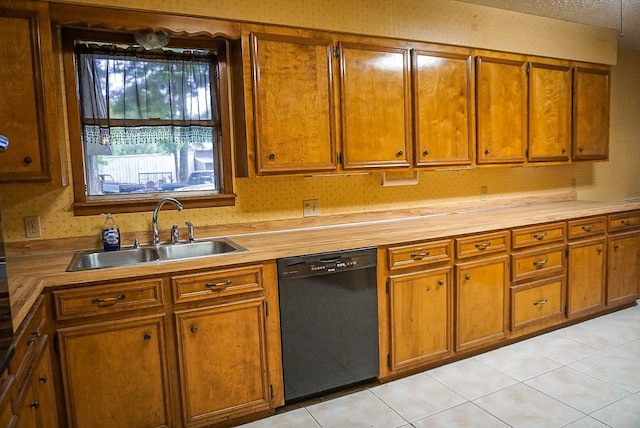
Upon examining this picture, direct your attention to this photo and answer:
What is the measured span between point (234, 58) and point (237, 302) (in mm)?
1462

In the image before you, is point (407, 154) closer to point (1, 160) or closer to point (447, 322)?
point (447, 322)

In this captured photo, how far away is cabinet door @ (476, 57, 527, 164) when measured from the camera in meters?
3.34

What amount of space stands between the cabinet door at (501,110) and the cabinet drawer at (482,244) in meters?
0.62

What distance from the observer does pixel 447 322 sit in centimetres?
293

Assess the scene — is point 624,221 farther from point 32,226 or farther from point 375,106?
point 32,226

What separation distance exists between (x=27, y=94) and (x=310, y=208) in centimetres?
172

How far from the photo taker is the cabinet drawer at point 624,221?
146 inches

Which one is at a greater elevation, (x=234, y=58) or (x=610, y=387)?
A: (x=234, y=58)

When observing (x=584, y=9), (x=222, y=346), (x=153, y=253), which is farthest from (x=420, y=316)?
(x=584, y=9)

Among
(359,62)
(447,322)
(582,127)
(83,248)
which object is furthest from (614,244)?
(83,248)

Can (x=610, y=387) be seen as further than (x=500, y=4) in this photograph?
No

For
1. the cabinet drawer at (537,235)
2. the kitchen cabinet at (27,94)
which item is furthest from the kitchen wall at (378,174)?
the cabinet drawer at (537,235)

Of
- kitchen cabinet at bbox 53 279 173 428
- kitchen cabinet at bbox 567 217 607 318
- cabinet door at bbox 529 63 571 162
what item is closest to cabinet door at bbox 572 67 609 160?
cabinet door at bbox 529 63 571 162

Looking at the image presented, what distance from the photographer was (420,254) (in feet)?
9.12
